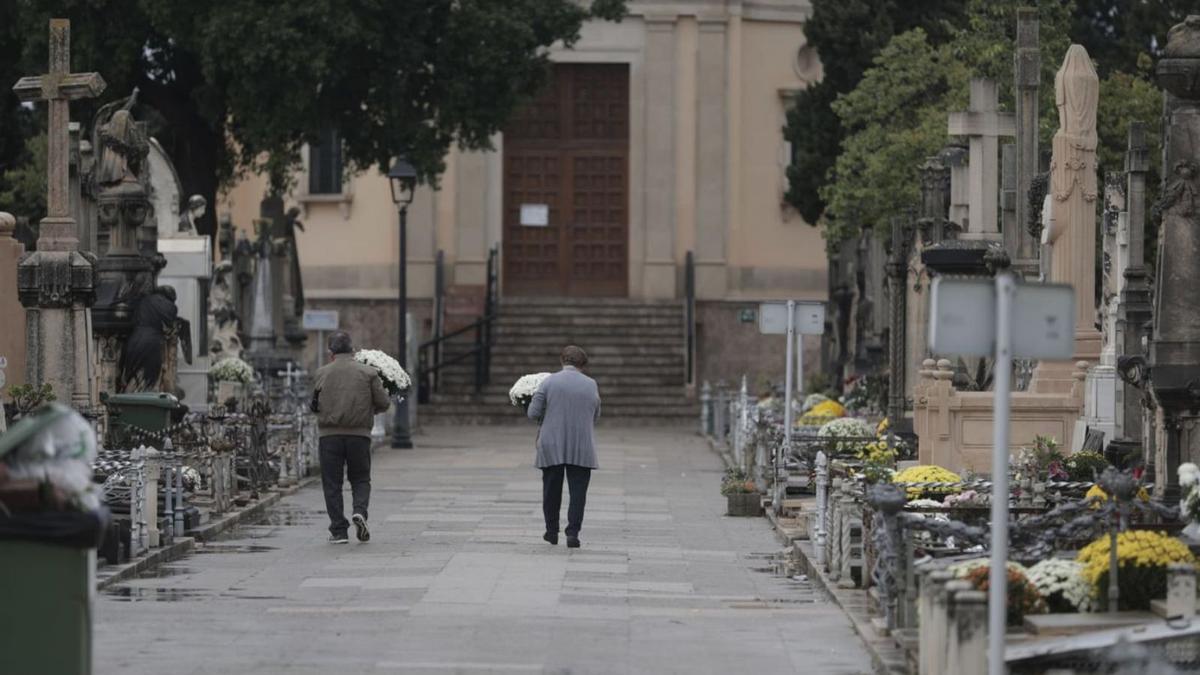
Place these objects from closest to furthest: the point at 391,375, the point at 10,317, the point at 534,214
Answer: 1. the point at 10,317
2. the point at 391,375
3. the point at 534,214

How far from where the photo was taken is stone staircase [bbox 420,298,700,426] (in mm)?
48938

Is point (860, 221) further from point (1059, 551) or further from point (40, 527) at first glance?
point (40, 527)

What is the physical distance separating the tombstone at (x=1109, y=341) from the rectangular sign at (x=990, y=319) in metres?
10.9

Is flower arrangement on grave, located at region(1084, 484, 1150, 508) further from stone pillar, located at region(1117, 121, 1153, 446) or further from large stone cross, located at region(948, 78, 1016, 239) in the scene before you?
large stone cross, located at region(948, 78, 1016, 239)

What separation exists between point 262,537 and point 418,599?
5743 millimetres

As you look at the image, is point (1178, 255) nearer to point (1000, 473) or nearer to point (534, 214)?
point (1000, 473)

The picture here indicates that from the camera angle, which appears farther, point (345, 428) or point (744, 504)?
point (744, 504)

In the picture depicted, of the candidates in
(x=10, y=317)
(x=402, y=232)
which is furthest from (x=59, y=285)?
(x=402, y=232)

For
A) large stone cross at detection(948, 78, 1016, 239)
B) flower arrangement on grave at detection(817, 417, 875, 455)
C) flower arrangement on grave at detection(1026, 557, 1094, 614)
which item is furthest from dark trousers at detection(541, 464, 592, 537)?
large stone cross at detection(948, 78, 1016, 239)

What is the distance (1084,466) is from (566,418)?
4.34 m

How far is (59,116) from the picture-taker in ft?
80.2

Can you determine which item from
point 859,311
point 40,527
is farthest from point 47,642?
point 859,311

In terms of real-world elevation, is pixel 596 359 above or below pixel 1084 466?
below

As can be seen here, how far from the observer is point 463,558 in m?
20.9
